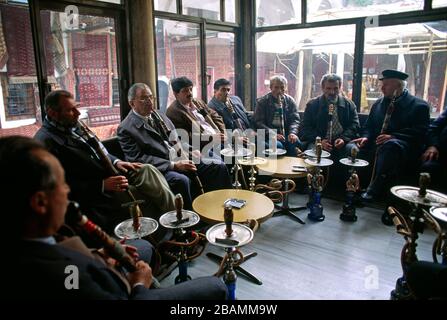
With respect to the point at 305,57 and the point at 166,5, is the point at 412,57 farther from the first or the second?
the point at 166,5

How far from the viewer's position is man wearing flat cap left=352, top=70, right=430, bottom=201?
10.8 ft

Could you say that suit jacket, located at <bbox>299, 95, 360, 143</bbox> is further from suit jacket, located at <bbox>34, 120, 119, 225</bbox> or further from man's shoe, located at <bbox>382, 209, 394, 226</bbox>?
suit jacket, located at <bbox>34, 120, 119, 225</bbox>

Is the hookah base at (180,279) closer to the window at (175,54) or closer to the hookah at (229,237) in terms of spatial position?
the hookah at (229,237)

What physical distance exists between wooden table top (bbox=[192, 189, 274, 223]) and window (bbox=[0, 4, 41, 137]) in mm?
1622

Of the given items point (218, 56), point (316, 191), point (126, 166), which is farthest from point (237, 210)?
point (218, 56)

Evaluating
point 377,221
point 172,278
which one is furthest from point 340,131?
point 172,278

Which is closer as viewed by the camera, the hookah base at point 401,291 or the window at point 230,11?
the hookah base at point 401,291

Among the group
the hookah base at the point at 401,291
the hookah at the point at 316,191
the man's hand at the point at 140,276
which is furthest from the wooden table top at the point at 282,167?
the man's hand at the point at 140,276

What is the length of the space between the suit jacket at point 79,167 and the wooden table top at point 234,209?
655 mm

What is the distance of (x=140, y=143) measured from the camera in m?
2.91

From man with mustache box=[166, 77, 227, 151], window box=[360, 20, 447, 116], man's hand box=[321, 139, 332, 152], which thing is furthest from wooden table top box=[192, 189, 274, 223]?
window box=[360, 20, 447, 116]

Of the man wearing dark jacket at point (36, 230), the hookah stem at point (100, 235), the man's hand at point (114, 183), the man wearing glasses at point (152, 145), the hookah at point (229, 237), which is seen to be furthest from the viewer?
the man wearing glasses at point (152, 145)

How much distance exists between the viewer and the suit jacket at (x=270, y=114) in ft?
13.5
